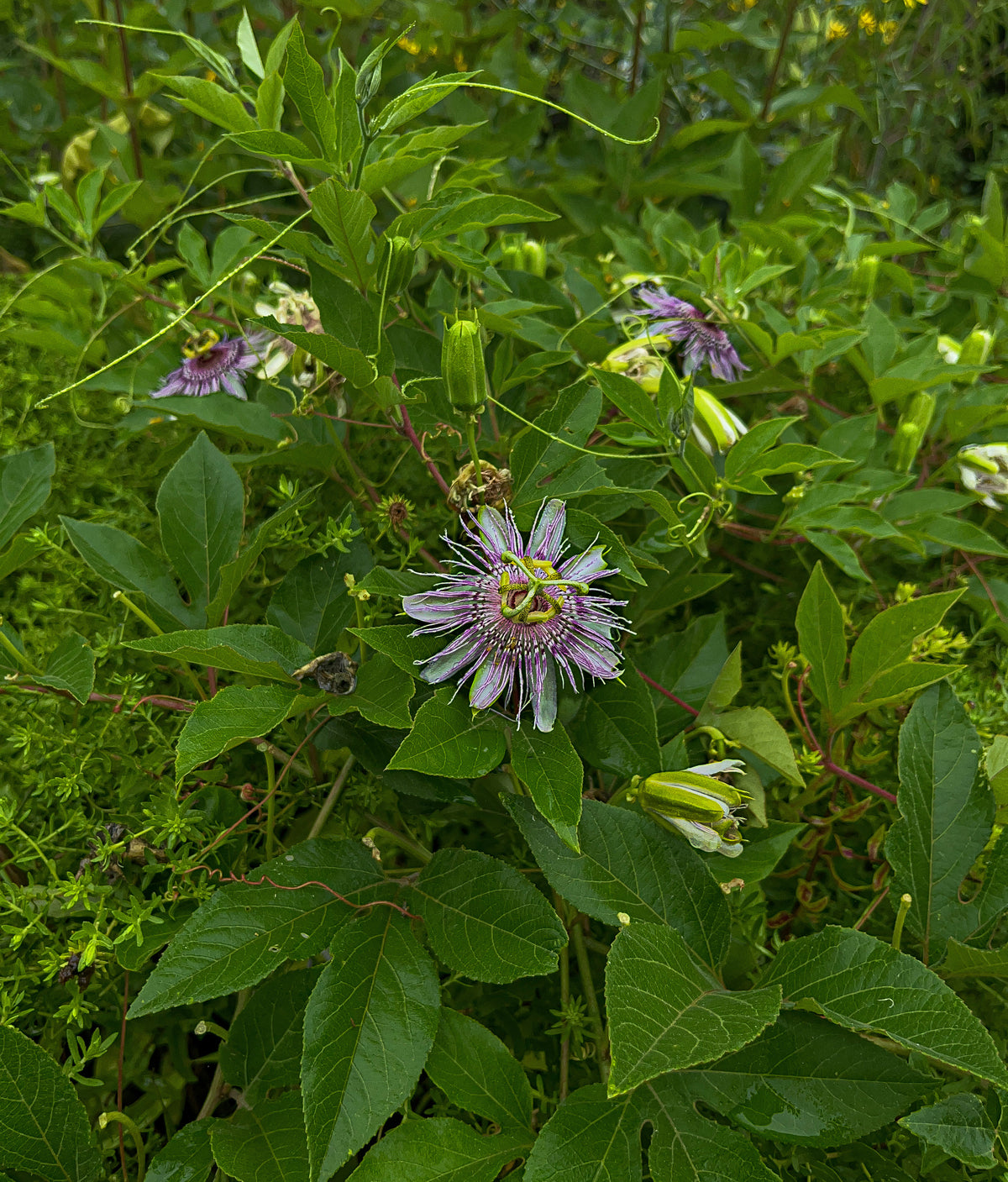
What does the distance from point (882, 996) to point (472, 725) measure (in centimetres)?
26

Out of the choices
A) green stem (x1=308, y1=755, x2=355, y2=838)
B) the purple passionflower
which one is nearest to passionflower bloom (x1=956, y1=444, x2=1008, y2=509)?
the purple passionflower

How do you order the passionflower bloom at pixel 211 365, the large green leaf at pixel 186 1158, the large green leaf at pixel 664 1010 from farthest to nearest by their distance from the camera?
the passionflower bloom at pixel 211 365, the large green leaf at pixel 186 1158, the large green leaf at pixel 664 1010

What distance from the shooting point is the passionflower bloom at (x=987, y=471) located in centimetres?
85

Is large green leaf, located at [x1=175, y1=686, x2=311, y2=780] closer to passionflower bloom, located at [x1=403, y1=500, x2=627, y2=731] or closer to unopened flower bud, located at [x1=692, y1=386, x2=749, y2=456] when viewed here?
passionflower bloom, located at [x1=403, y1=500, x2=627, y2=731]

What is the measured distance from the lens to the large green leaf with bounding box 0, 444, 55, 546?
66 centimetres

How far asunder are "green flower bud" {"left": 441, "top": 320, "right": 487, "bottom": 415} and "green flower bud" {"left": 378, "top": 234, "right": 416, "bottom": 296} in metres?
0.07

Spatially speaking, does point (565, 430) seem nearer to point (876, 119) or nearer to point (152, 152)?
point (152, 152)

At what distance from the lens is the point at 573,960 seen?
650 millimetres

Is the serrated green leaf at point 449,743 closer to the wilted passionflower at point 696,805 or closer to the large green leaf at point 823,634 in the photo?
the wilted passionflower at point 696,805

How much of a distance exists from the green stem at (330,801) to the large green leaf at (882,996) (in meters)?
0.30

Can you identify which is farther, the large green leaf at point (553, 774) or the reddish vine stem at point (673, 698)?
the reddish vine stem at point (673, 698)

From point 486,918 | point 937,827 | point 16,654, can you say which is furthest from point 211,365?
point 937,827

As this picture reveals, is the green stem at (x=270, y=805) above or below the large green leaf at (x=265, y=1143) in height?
above

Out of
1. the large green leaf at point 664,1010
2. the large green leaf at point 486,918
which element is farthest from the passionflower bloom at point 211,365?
the large green leaf at point 664,1010
